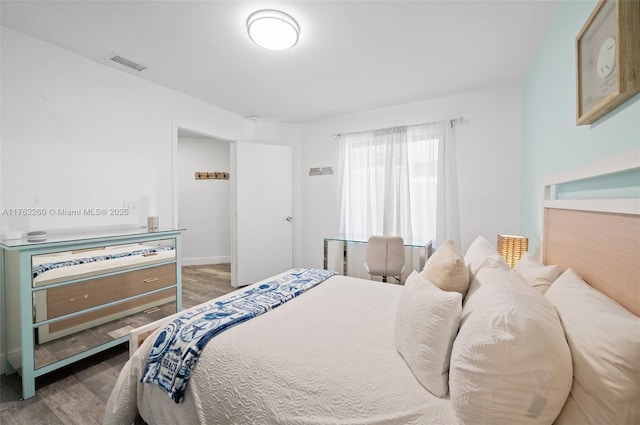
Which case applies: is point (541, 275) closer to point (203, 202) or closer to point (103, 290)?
point (103, 290)

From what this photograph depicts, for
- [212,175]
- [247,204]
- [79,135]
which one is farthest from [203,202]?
[79,135]

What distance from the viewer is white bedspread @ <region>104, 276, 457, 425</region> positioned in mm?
881

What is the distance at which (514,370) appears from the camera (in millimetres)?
681

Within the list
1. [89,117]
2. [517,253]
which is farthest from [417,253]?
[89,117]

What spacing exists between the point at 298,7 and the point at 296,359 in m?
2.04

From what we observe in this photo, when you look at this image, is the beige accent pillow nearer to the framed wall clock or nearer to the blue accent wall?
the blue accent wall

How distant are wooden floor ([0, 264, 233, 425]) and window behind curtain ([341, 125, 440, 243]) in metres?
2.83

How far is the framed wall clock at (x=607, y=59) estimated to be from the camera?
2.84 feet

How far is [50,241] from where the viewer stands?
67.8 inches

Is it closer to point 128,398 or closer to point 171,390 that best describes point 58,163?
point 128,398

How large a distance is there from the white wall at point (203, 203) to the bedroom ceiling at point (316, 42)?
2.19 m

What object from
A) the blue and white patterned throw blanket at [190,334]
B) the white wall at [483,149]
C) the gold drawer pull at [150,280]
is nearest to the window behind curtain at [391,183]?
the white wall at [483,149]

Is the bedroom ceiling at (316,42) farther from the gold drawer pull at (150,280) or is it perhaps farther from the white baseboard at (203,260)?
the white baseboard at (203,260)

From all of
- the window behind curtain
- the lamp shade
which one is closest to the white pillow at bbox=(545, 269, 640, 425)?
the lamp shade
